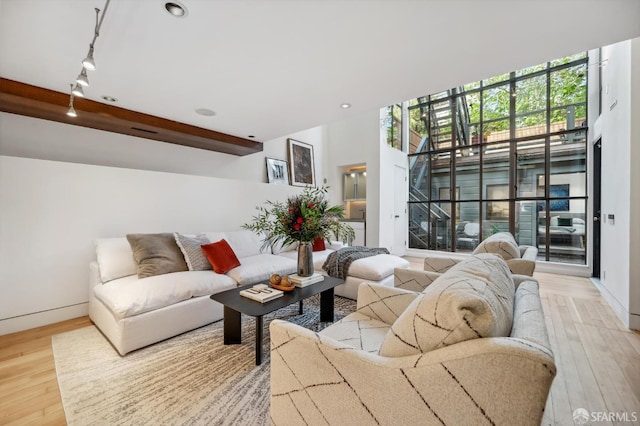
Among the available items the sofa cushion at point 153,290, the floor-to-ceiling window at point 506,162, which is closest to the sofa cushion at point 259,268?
the sofa cushion at point 153,290

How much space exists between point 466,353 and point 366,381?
14.2 inches

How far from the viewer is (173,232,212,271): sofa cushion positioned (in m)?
2.88

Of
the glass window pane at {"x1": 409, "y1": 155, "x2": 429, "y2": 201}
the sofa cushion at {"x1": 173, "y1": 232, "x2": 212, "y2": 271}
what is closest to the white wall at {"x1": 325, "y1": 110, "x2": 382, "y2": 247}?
the glass window pane at {"x1": 409, "y1": 155, "x2": 429, "y2": 201}

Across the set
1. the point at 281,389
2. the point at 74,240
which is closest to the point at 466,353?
the point at 281,389

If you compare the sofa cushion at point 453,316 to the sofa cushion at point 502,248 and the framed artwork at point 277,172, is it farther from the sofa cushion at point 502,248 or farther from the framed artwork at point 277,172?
the framed artwork at point 277,172

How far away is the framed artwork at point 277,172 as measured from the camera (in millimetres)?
5090

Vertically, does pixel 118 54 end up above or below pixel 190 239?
above

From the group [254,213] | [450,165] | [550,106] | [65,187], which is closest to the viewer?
[65,187]

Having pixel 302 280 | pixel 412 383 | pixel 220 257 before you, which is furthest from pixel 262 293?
pixel 412 383

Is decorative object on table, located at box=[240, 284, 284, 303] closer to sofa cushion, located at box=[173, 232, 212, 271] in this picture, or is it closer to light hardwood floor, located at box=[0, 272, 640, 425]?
sofa cushion, located at box=[173, 232, 212, 271]

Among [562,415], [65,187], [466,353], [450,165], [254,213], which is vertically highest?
[450,165]

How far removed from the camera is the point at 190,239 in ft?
10.0

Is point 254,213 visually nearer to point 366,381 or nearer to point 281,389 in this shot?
point 281,389

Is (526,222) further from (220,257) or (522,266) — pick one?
(220,257)
